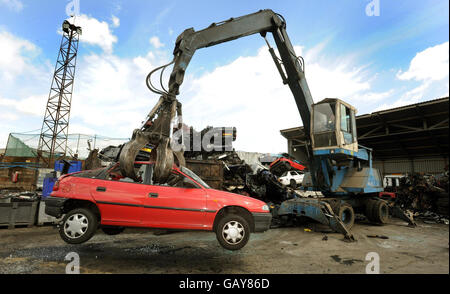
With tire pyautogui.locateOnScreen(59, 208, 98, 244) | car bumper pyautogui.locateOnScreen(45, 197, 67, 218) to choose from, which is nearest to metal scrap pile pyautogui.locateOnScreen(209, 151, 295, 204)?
tire pyautogui.locateOnScreen(59, 208, 98, 244)

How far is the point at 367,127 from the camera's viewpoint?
470 inches

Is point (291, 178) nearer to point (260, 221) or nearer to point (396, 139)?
point (396, 139)

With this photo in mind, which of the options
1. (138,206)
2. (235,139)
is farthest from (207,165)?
(138,206)

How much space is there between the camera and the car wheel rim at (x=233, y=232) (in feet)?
12.7

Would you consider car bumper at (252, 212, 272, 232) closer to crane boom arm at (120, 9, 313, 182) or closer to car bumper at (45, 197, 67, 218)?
crane boom arm at (120, 9, 313, 182)

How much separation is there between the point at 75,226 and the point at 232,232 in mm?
2542

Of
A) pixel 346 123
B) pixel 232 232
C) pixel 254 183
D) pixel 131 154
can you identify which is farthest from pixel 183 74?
pixel 254 183

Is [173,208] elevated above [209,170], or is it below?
below

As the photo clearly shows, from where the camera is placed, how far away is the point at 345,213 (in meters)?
6.71

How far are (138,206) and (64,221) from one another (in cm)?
117

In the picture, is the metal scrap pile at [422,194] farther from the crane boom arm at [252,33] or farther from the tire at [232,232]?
the tire at [232,232]

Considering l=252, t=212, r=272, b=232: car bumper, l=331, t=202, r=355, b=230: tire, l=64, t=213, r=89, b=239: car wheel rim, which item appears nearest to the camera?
l=64, t=213, r=89, b=239: car wheel rim

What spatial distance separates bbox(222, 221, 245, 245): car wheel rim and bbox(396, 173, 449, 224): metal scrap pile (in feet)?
28.5

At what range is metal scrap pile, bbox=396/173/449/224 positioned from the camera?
895 centimetres
